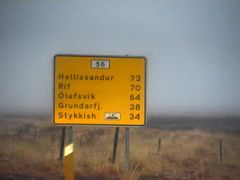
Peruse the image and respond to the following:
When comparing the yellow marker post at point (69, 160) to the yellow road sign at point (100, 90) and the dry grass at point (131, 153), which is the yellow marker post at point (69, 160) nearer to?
the dry grass at point (131, 153)

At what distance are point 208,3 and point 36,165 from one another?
2539 millimetres

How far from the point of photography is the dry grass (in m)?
4.42

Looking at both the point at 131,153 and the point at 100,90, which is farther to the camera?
the point at 131,153

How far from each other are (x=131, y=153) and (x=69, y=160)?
665mm

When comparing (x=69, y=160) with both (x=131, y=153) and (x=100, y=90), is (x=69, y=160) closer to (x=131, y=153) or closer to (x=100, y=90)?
(x=131, y=153)

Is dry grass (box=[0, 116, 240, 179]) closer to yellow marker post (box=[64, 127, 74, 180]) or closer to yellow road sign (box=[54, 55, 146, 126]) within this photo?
yellow marker post (box=[64, 127, 74, 180])

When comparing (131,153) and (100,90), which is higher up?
(100,90)

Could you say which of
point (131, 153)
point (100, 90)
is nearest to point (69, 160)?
point (131, 153)

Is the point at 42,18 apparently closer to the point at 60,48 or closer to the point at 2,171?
the point at 60,48

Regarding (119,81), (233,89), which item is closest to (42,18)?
(119,81)

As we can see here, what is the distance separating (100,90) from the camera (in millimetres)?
4242

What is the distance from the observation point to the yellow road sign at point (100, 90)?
4.21m

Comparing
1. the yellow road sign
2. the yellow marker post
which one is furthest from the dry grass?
the yellow road sign

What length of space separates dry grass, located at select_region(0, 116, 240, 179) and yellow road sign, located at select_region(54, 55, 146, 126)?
0.93ft
